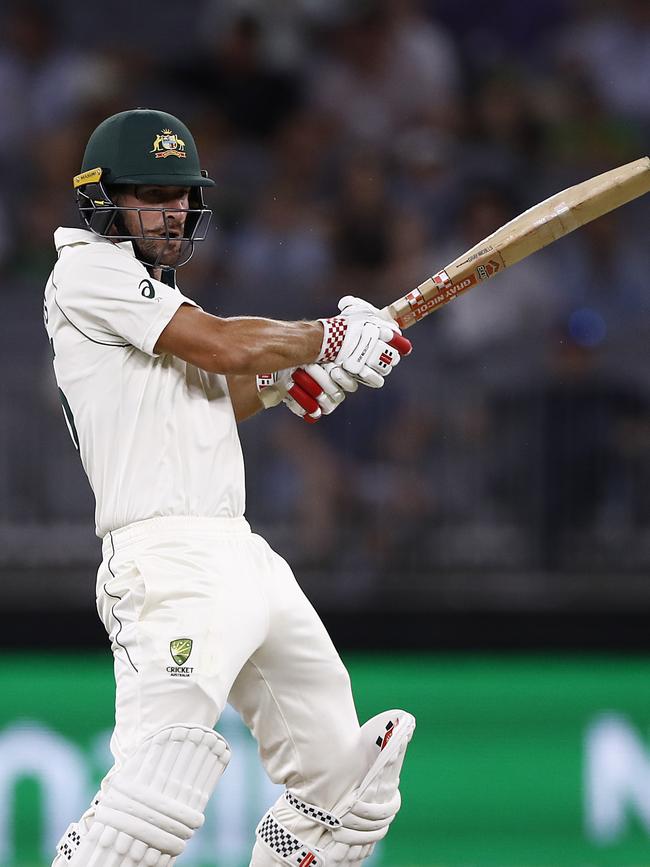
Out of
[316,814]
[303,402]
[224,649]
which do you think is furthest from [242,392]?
[316,814]

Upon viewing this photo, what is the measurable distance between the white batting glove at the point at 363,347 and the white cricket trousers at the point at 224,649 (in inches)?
16.8

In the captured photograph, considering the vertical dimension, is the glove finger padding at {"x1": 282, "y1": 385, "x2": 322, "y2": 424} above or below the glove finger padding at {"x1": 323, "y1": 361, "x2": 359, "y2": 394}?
below

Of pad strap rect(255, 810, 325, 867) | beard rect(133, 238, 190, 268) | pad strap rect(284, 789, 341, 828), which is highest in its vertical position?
beard rect(133, 238, 190, 268)

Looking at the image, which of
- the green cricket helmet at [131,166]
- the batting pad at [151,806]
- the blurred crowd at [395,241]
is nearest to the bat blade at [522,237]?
the green cricket helmet at [131,166]

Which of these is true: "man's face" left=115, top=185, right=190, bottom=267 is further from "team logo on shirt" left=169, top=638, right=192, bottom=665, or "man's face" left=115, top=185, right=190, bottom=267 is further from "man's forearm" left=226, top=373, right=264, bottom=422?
"team logo on shirt" left=169, top=638, right=192, bottom=665

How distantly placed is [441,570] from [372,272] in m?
1.25

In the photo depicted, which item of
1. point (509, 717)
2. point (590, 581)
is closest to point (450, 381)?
point (590, 581)

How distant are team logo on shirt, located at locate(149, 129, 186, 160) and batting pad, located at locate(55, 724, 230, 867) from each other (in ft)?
4.01

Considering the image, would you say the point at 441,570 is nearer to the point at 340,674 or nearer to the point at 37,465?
the point at 37,465

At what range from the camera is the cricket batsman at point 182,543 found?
9.86ft

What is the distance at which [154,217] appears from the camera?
10.7ft

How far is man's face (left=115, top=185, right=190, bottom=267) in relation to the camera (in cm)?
325

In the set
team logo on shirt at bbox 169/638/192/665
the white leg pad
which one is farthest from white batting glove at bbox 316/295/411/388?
the white leg pad

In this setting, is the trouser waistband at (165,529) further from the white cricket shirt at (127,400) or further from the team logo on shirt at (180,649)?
the team logo on shirt at (180,649)
